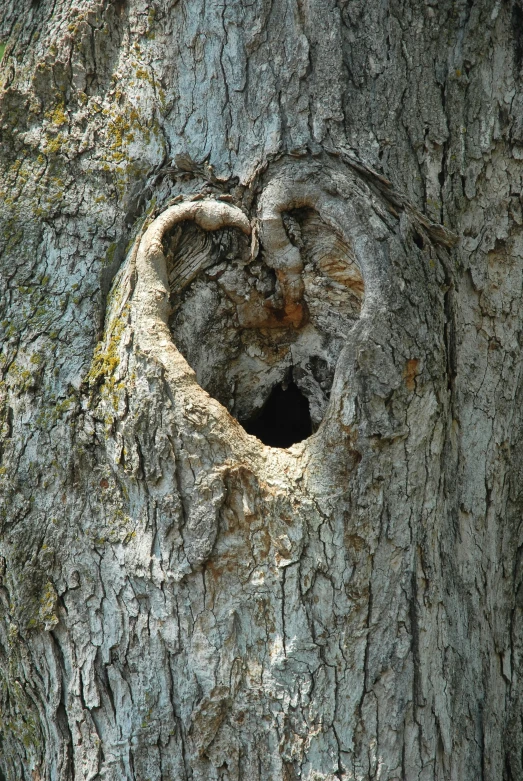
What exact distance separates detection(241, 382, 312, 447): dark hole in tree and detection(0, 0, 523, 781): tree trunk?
159mm

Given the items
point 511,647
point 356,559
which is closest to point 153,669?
point 356,559

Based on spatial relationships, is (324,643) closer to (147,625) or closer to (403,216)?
(147,625)

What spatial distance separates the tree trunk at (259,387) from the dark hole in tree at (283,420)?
159 mm

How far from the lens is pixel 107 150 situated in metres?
2.05

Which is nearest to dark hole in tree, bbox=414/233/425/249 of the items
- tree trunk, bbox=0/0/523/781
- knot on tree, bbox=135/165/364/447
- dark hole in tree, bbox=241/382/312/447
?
tree trunk, bbox=0/0/523/781

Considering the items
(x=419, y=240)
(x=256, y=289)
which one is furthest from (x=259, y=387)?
(x=419, y=240)

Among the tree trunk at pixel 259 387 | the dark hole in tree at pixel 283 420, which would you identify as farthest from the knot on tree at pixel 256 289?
the dark hole in tree at pixel 283 420

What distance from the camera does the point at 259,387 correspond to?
2.15 metres

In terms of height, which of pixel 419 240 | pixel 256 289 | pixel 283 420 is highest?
pixel 419 240

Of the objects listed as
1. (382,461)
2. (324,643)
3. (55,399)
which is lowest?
(324,643)

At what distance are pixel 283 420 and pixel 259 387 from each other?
0.36 metres

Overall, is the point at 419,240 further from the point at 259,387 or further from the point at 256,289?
the point at 259,387

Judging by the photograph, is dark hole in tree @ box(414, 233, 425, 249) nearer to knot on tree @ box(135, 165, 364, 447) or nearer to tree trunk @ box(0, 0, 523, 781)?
tree trunk @ box(0, 0, 523, 781)

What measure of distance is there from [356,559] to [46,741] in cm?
101
